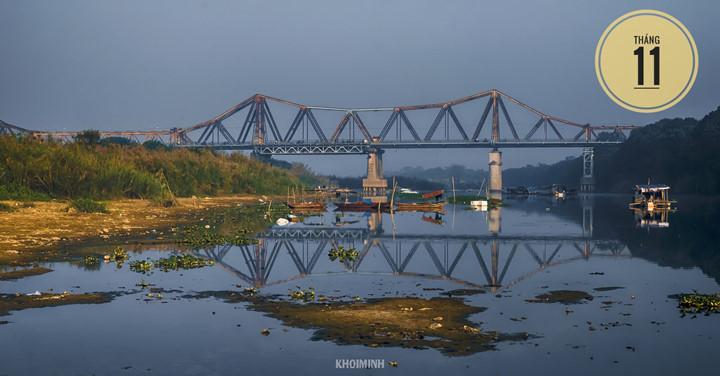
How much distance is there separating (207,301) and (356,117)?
187 metres

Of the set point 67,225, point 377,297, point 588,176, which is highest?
point 588,176

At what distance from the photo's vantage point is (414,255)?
23625 mm

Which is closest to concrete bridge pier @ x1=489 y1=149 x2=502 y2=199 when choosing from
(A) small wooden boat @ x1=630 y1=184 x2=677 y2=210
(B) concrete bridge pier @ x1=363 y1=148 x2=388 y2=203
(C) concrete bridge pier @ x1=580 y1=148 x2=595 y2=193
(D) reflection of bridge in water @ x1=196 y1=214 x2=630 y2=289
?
(C) concrete bridge pier @ x1=580 y1=148 x2=595 y2=193

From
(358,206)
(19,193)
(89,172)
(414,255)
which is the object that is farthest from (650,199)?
(19,193)

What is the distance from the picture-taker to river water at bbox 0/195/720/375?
9.88m

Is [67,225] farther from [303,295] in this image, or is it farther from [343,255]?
[303,295]

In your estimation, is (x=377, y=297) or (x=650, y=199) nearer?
(x=377, y=297)

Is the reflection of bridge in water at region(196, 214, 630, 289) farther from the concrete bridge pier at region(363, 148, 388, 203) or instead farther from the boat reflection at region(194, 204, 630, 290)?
the concrete bridge pier at region(363, 148, 388, 203)

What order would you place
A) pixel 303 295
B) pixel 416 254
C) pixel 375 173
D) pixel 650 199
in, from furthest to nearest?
pixel 375 173
pixel 650 199
pixel 416 254
pixel 303 295

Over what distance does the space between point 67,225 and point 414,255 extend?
637 inches

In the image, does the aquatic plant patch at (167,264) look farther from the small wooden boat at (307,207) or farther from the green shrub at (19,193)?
the small wooden boat at (307,207)

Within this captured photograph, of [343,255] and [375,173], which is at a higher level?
[375,173]

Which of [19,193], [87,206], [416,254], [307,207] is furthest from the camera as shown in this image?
[307,207]

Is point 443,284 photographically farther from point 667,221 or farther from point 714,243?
point 667,221
